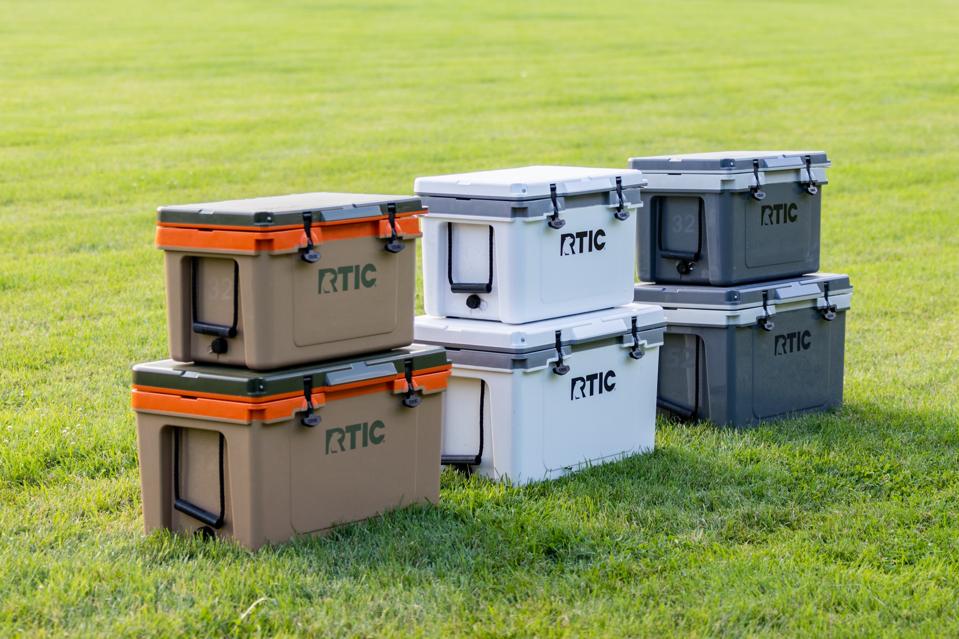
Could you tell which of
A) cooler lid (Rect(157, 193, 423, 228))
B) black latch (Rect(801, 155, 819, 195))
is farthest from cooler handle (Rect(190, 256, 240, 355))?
black latch (Rect(801, 155, 819, 195))

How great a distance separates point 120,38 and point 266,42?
260 cm

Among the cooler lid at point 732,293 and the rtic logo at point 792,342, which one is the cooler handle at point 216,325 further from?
the rtic logo at point 792,342

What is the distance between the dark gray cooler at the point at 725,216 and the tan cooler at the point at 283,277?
6.00 ft

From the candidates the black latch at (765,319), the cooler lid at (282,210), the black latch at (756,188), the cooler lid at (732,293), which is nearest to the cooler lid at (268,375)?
the cooler lid at (282,210)

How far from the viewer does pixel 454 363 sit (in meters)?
5.54

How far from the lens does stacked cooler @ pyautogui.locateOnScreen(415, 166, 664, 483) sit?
5.48 meters

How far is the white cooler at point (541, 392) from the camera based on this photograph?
5.46 meters

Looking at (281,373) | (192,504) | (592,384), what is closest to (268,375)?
(281,373)

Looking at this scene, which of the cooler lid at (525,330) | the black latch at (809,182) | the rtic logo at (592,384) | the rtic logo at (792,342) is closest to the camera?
the cooler lid at (525,330)

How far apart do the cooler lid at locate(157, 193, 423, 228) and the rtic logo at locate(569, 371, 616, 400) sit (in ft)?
3.63

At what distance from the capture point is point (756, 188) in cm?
643

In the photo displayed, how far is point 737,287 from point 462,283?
1.46 metres

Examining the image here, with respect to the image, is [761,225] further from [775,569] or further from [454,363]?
[775,569]

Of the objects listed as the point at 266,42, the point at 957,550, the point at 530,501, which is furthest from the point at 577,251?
the point at 266,42
